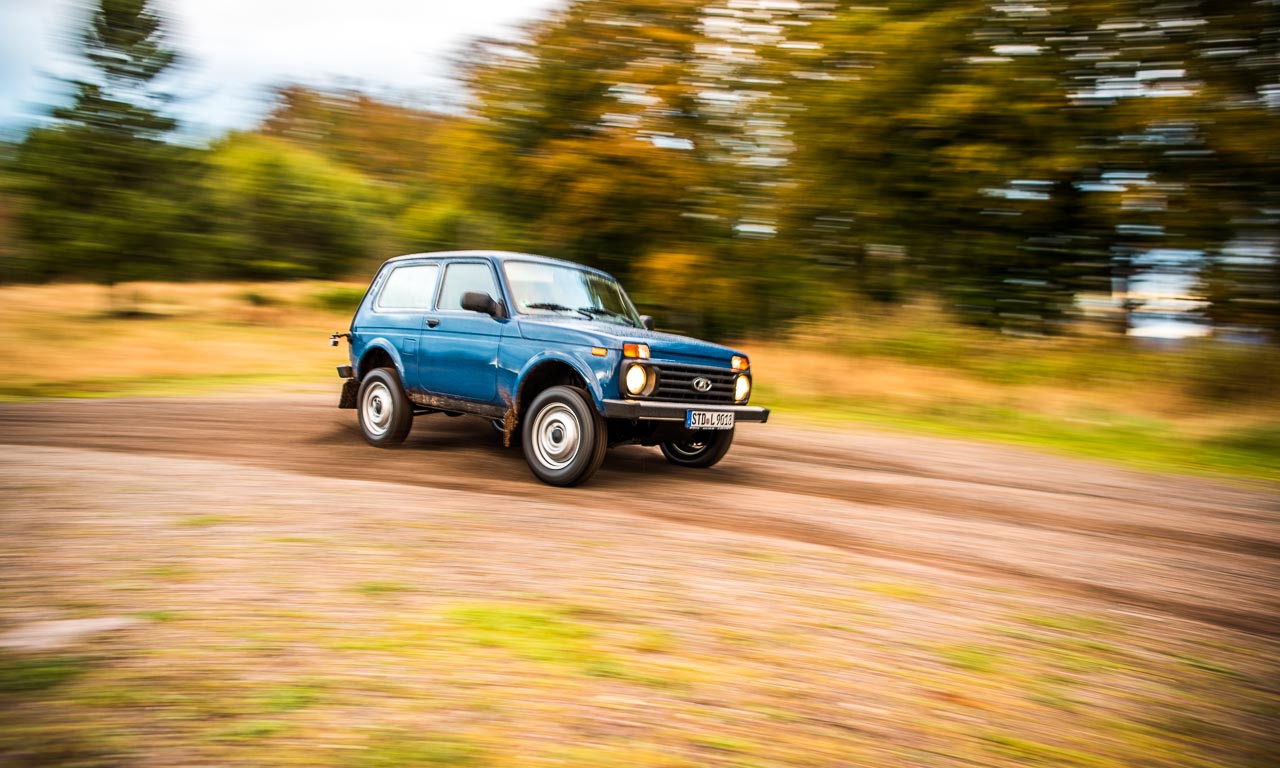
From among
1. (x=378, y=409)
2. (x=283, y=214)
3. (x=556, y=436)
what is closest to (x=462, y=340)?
(x=556, y=436)

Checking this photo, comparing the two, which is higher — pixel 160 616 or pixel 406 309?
pixel 406 309

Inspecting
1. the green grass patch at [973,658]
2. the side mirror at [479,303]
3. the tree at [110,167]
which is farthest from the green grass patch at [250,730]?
the tree at [110,167]

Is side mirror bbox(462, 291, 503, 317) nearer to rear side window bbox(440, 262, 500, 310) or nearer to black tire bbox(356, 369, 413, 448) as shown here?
rear side window bbox(440, 262, 500, 310)

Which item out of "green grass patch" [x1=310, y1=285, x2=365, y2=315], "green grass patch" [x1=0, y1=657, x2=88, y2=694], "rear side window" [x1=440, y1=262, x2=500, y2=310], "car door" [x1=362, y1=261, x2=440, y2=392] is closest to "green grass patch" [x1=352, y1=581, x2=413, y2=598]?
"green grass patch" [x1=0, y1=657, x2=88, y2=694]

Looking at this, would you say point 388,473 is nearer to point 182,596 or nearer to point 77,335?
point 182,596

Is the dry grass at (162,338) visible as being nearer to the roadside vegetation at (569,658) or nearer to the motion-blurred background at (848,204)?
the motion-blurred background at (848,204)

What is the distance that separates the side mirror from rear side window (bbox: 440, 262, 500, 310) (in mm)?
329

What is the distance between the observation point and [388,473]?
7387 millimetres

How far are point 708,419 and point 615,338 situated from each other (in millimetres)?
1057

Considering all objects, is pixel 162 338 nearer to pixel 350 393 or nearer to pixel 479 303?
pixel 350 393

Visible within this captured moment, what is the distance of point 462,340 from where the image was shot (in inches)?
308

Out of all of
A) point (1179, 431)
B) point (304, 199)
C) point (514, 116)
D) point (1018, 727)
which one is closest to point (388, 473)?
point (1018, 727)

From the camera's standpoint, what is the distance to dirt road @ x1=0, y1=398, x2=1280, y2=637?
5.37 meters

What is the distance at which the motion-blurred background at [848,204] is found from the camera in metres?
14.6
